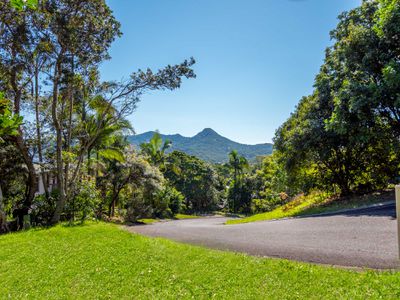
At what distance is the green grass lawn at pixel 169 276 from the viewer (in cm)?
441

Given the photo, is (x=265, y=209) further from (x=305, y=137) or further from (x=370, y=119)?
(x=370, y=119)

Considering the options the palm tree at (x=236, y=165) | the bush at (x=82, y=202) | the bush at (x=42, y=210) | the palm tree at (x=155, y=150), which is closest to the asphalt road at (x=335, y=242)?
the bush at (x=82, y=202)

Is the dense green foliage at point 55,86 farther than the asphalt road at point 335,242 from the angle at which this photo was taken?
Yes

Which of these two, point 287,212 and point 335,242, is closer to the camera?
point 335,242

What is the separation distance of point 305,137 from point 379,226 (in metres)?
7.60

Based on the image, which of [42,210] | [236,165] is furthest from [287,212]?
[236,165]

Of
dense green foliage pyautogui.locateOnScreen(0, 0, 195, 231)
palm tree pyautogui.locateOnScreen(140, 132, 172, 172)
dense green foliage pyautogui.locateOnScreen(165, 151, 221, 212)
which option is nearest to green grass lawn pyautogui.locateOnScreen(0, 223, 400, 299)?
dense green foliage pyautogui.locateOnScreen(0, 0, 195, 231)

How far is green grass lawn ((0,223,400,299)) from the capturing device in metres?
4.41

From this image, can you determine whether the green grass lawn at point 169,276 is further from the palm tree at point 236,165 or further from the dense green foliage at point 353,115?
the palm tree at point 236,165

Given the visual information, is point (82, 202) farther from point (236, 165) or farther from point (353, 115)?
point (236, 165)

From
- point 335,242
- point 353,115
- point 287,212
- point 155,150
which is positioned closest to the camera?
point 335,242

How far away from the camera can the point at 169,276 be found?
554 centimetres

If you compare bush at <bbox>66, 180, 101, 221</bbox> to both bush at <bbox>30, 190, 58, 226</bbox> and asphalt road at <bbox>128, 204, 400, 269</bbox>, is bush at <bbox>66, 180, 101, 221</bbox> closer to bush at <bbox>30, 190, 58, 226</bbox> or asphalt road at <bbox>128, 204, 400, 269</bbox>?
bush at <bbox>30, 190, 58, 226</bbox>

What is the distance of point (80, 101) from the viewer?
1673cm
